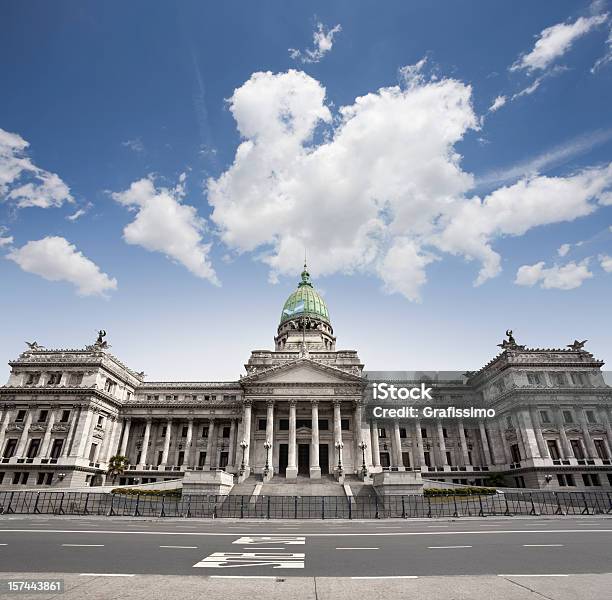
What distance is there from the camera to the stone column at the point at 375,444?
60438 millimetres

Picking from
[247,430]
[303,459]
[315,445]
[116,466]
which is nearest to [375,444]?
[315,445]

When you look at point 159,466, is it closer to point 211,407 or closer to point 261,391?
point 211,407

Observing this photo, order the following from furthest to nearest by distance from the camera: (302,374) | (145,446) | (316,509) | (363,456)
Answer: (145,446), (302,374), (363,456), (316,509)

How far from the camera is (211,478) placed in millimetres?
41375

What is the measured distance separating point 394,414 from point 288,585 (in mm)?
56469

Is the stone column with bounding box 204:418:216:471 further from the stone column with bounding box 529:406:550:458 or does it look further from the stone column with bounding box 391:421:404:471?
the stone column with bounding box 529:406:550:458

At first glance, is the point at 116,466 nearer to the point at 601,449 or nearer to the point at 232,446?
the point at 232,446

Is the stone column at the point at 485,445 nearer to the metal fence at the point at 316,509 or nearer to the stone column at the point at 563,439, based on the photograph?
the stone column at the point at 563,439

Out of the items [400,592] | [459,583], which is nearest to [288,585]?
[400,592]

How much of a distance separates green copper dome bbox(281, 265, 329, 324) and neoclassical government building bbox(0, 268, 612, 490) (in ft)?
49.7

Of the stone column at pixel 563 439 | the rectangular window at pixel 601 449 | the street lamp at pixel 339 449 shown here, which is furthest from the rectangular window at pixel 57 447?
the rectangular window at pixel 601 449

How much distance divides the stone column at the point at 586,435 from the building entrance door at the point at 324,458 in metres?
34.3

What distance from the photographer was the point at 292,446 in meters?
55.2

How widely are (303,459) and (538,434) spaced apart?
104 ft
